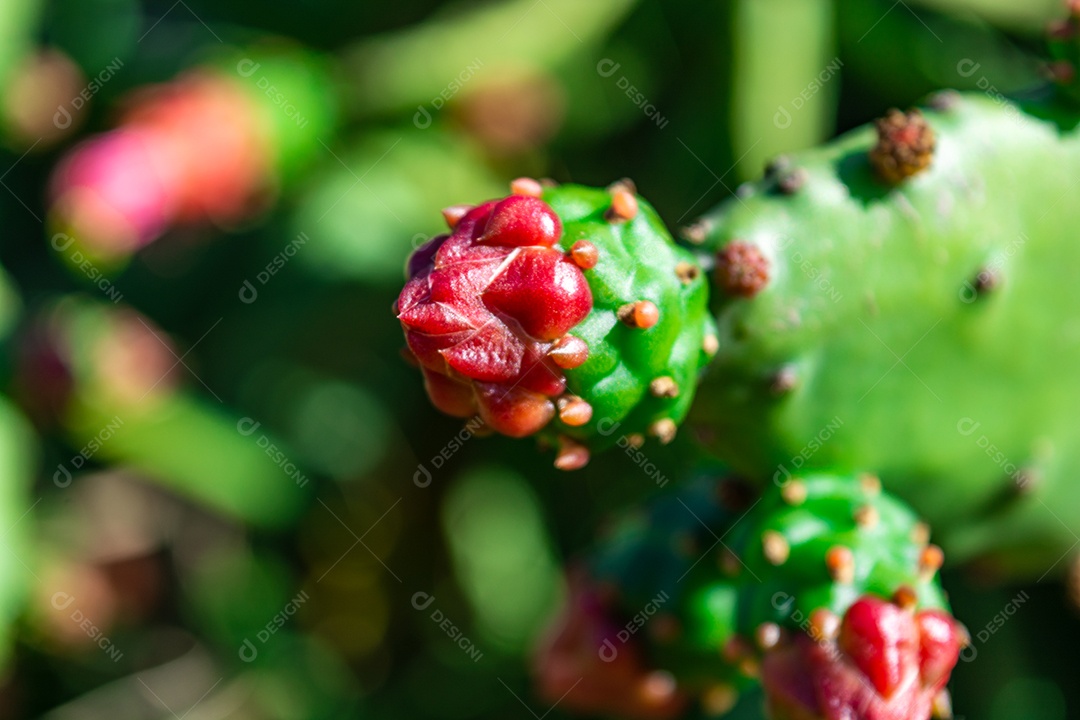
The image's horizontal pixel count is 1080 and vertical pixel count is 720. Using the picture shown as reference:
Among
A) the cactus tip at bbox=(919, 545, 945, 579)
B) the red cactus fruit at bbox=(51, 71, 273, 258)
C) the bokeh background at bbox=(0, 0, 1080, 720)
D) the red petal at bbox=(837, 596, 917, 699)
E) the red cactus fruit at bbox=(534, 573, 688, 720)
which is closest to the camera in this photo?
the red petal at bbox=(837, 596, 917, 699)

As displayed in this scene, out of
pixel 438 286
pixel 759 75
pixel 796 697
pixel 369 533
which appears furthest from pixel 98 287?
pixel 796 697

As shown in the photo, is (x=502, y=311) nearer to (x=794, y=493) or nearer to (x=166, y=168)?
(x=794, y=493)

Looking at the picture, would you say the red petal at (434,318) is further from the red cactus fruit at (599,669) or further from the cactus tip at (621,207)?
the red cactus fruit at (599,669)

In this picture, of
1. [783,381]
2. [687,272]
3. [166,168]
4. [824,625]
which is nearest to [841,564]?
[824,625]

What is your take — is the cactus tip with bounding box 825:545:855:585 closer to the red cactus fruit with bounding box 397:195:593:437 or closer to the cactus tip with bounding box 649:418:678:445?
the cactus tip with bounding box 649:418:678:445

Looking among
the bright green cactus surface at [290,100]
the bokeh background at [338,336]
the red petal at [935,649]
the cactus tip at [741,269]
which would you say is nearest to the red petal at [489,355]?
the cactus tip at [741,269]

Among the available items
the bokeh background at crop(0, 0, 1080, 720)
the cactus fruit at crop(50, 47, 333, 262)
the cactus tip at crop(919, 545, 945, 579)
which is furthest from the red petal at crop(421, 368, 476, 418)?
the cactus fruit at crop(50, 47, 333, 262)

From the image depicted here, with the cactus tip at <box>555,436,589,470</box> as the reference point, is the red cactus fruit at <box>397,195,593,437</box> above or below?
above

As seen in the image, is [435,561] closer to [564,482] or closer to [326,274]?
[564,482]

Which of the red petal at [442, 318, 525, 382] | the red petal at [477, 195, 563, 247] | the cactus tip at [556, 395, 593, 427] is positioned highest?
the red petal at [477, 195, 563, 247]
